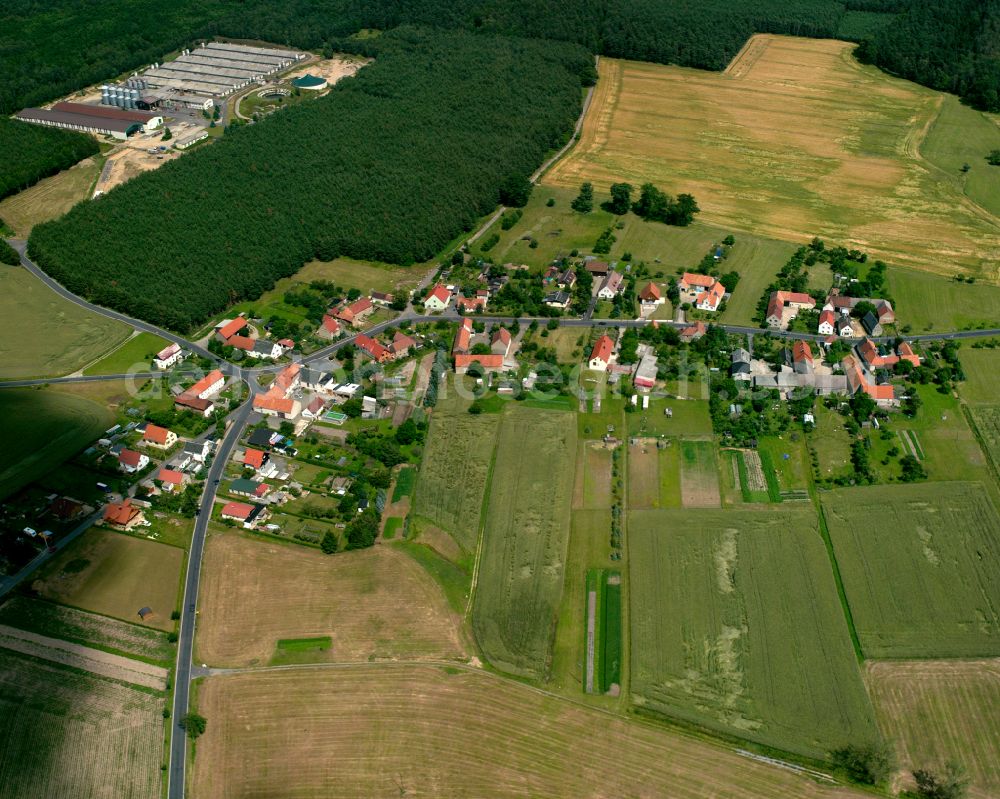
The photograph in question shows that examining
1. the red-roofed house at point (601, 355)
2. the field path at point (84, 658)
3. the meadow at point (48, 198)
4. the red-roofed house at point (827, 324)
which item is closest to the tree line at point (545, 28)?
the meadow at point (48, 198)

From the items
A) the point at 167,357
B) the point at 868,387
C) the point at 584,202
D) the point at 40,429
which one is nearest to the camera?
the point at 40,429

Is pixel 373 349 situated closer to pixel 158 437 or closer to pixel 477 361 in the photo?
pixel 477 361

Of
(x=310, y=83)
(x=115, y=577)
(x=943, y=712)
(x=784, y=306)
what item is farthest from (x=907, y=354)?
(x=310, y=83)

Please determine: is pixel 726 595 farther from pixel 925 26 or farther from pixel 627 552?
pixel 925 26

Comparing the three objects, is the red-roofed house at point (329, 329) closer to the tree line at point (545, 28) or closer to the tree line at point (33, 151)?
the tree line at point (33, 151)

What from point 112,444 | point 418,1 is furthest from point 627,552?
point 418,1

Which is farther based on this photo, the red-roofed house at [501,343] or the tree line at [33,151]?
the tree line at [33,151]
